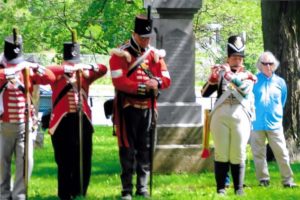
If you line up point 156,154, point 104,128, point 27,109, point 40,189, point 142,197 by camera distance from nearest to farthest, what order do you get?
1. point 27,109
2. point 142,197
3. point 40,189
4. point 156,154
5. point 104,128

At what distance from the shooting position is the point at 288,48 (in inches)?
673

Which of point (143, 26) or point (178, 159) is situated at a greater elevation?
point (143, 26)

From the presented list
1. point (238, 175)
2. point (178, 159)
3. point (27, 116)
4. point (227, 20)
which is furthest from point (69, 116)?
point (227, 20)

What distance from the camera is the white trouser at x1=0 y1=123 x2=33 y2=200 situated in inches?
431

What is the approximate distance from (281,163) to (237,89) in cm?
209

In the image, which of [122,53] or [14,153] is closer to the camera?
[14,153]

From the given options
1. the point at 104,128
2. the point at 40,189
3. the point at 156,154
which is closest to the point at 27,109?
the point at 40,189

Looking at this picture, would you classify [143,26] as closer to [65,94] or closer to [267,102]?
[65,94]

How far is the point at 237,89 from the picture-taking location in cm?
1172

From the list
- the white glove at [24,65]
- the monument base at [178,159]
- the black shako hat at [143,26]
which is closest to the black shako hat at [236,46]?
the black shako hat at [143,26]

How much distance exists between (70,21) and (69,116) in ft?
62.8

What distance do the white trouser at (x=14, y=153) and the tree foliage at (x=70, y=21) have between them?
16.7m

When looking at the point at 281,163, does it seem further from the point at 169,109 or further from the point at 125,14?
the point at 125,14

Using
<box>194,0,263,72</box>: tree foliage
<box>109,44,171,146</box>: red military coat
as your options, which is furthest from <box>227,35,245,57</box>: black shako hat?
<box>194,0,263,72</box>: tree foliage
